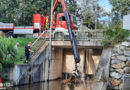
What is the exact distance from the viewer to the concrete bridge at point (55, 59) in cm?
1892

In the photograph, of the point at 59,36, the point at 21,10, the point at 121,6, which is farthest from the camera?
the point at 121,6

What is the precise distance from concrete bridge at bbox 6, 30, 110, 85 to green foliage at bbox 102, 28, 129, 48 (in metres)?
0.92

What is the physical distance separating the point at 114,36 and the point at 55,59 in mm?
7975

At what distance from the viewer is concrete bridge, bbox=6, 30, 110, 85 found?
62.1ft

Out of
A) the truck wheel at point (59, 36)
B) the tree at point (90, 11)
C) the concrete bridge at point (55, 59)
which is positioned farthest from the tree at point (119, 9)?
the truck wheel at point (59, 36)

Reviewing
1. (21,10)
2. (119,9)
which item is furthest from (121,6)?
(21,10)

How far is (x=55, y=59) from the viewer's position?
2453cm

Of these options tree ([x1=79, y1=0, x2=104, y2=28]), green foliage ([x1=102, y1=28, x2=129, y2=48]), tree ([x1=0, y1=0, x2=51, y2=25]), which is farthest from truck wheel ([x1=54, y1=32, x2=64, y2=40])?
tree ([x1=79, y1=0, x2=104, y2=28])

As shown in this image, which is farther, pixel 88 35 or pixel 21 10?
pixel 21 10

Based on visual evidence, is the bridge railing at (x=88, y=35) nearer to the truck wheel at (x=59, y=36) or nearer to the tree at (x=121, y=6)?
the truck wheel at (x=59, y=36)

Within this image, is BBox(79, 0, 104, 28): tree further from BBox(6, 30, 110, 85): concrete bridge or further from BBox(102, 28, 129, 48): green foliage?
BBox(102, 28, 129, 48): green foliage

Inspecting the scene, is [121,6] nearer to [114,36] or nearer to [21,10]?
[21,10]

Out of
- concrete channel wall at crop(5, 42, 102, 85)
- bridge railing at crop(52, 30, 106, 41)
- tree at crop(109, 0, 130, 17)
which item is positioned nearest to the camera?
concrete channel wall at crop(5, 42, 102, 85)

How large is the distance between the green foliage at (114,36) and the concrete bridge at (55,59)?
919 millimetres
